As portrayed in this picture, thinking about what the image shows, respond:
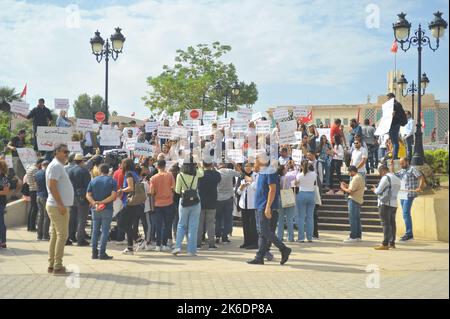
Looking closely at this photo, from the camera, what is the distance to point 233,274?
364 inches

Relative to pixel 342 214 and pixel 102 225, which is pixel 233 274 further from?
pixel 342 214

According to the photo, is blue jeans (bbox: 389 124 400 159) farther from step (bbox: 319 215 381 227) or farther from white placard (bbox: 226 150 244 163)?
white placard (bbox: 226 150 244 163)

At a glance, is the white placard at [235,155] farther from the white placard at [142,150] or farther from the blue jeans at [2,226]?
the blue jeans at [2,226]

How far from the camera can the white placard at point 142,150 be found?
15.4 meters

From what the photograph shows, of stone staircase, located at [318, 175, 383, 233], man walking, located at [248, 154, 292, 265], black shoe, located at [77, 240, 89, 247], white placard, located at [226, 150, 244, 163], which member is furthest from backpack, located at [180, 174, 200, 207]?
stone staircase, located at [318, 175, 383, 233]

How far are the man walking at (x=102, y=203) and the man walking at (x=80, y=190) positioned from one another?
1.51m

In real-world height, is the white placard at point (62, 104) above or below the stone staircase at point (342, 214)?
above

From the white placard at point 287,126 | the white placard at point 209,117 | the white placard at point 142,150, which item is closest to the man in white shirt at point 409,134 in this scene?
the white placard at point 287,126

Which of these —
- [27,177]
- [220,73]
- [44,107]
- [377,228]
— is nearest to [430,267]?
[377,228]

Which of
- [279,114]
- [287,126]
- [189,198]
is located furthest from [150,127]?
[189,198]

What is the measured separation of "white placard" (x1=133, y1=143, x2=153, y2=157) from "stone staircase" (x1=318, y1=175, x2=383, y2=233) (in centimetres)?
505

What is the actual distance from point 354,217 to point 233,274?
470cm
